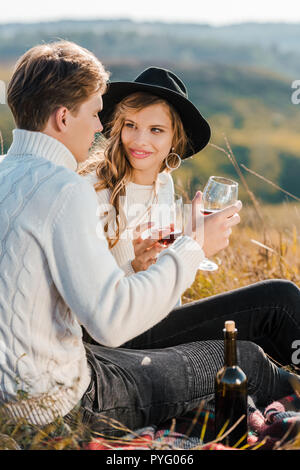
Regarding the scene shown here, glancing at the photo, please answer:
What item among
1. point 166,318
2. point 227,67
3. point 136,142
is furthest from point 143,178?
point 227,67

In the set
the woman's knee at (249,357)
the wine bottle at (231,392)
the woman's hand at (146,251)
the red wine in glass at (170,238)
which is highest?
the red wine in glass at (170,238)

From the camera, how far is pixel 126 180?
3.63 meters

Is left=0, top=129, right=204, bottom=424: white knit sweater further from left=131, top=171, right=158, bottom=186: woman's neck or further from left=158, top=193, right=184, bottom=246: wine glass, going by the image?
left=131, top=171, right=158, bottom=186: woman's neck

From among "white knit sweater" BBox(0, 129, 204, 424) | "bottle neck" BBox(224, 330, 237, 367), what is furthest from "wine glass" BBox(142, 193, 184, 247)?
"bottle neck" BBox(224, 330, 237, 367)

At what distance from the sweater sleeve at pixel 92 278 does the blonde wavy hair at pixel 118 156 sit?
1.49 m

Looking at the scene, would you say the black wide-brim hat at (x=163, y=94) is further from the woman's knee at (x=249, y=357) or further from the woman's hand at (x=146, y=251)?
the woman's knee at (x=249, y=357)

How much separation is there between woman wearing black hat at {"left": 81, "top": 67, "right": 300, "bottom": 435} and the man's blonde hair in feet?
2.43

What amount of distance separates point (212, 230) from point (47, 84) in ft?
2.79

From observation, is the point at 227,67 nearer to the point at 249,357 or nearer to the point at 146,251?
the point at 146,251

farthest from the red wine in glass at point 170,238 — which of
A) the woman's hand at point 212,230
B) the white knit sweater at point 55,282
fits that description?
the white knit sweater at point 55,282

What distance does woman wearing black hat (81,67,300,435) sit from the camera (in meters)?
2.32

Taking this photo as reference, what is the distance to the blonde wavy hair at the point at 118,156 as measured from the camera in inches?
138
